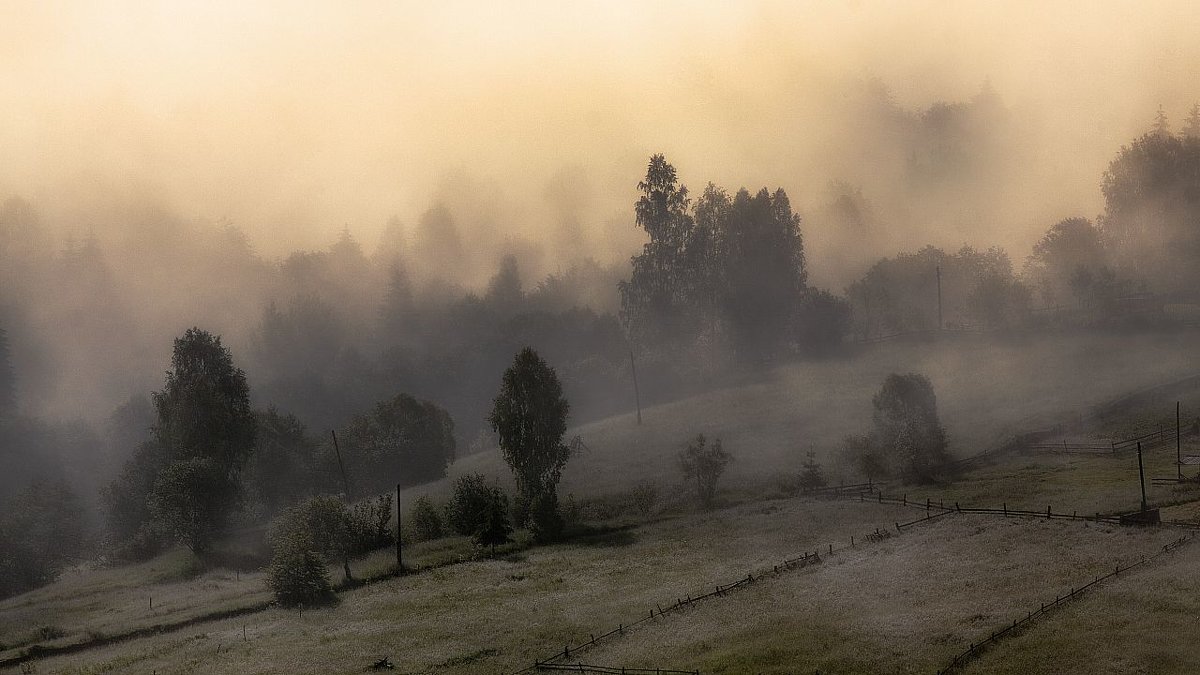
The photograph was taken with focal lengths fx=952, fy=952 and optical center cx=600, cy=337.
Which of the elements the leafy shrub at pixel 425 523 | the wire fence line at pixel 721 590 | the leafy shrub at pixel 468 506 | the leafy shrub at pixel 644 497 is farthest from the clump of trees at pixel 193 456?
the wire fence line at pixel 721 590

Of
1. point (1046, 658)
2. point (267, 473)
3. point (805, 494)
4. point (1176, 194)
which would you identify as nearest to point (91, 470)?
point (267, 473)

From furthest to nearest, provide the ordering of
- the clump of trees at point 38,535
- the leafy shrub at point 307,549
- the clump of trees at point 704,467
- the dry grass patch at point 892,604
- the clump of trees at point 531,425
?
the clump of trees at point 531,425 < the clump of trees at point 38,535 < the clump of trees at point 704,467 < the leafy shrub at point 307,549 < the dry grass patch at point 892,604

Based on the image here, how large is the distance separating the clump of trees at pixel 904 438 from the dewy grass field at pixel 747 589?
12.8 ft

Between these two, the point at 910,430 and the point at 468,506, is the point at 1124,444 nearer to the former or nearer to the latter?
the point at 910,430

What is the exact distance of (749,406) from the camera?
13775cm

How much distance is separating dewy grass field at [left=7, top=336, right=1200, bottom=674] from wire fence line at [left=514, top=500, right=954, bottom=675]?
753 mm

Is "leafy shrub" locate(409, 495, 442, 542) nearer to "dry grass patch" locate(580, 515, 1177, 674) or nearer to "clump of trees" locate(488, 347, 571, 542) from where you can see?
"clump of trees" locate(488, 347, 571, 542)

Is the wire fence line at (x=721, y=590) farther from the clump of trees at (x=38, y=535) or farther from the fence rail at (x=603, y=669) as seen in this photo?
the clump of trees at (x=38, y=535)

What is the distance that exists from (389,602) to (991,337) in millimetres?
113014

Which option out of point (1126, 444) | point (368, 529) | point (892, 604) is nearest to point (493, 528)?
point (368, 529)

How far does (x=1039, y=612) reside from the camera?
5666 cm

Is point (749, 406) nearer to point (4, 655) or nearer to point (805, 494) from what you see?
point (805, 494)

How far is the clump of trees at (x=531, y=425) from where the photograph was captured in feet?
357

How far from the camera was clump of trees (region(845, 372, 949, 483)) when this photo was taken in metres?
98.6
